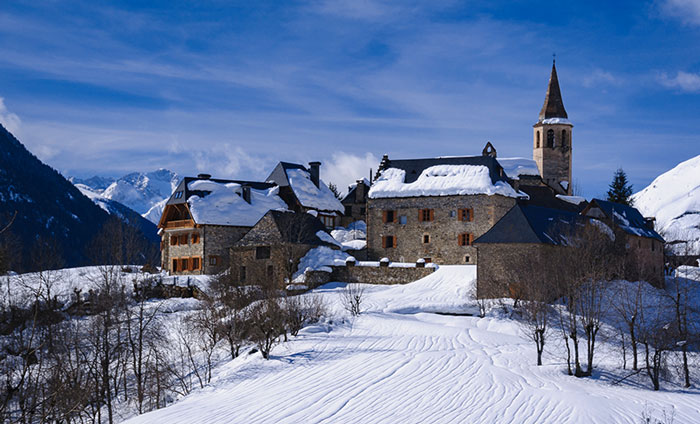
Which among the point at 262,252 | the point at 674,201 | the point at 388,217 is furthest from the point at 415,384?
the point at 674,201

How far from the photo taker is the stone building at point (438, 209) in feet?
160

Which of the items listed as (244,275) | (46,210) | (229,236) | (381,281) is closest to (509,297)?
(381,281)

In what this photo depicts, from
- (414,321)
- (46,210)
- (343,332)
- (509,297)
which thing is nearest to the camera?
(343,332)

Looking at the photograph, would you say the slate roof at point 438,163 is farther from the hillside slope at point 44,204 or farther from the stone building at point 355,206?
the hillside slope at point 44,204

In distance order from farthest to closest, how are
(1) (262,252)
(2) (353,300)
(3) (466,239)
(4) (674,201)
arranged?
(4) (674,201)
(3) (466,239)
(1) (262,252)
(2) (353,300)

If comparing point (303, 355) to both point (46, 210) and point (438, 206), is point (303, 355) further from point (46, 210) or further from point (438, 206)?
point (46, 210)

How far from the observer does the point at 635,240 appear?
4625 centimetres

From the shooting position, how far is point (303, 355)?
1053 inches

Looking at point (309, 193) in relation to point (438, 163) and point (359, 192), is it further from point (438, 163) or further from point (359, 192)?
point (438, 163)

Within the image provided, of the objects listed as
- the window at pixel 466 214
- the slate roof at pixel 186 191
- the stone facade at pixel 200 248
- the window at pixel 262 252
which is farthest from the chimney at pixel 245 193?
the window at pixel 466 214

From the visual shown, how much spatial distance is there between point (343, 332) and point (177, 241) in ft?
80.3

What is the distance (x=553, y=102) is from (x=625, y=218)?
87.6ft

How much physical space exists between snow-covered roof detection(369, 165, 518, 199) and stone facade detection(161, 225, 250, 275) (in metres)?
10.6

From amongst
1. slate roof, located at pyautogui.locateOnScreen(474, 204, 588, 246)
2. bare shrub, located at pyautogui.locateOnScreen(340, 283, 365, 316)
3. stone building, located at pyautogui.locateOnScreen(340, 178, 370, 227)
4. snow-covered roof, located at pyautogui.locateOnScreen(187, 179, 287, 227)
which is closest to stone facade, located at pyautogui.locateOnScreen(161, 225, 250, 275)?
snow-covered roof, located at pyautogui.locateOnScreen(187, 179, 287, 227)
